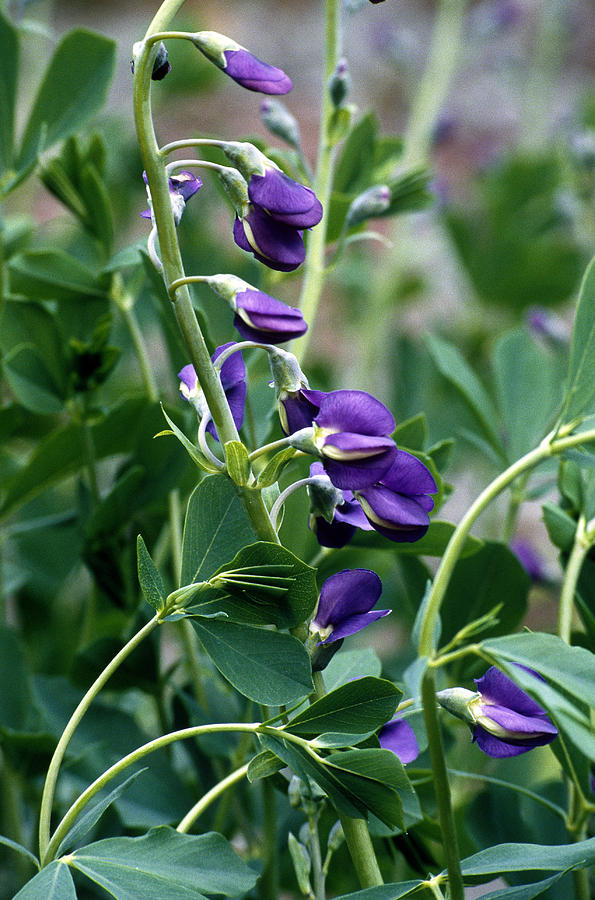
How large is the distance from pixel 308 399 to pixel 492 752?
141 mm

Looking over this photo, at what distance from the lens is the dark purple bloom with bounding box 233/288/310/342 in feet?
0.97

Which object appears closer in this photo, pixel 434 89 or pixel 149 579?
pixel 149 579

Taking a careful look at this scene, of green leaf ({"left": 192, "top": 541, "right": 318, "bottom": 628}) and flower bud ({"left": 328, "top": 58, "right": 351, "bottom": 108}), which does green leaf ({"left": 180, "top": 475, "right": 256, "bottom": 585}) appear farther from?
flower bud ({"left": 328, "top": 58, "right": 351, "bottom": 108})

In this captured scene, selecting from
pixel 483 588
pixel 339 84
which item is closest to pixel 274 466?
pixel 483 588

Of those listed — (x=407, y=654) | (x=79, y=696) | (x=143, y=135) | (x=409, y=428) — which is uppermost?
(x=143, y=135)

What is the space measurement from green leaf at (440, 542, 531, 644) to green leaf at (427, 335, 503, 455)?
4.9 inches

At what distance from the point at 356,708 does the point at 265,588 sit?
53mm

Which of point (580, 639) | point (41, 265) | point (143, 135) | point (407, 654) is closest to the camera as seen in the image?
point (143, 135)

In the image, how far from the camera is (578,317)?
0.36 meters

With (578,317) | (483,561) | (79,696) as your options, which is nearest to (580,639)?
(483,561)

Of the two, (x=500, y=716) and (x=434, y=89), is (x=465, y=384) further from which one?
(x=434, y=89)

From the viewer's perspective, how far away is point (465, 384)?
58 centimetres

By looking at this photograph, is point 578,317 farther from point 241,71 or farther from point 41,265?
point 41,265

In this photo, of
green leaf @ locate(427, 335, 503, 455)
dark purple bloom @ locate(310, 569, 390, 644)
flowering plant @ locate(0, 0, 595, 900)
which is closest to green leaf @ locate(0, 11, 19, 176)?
flowering plant @ locate(0, 0, 595, 900)
